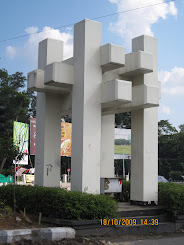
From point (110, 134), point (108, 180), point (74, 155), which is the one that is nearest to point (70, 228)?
point (74, 155)

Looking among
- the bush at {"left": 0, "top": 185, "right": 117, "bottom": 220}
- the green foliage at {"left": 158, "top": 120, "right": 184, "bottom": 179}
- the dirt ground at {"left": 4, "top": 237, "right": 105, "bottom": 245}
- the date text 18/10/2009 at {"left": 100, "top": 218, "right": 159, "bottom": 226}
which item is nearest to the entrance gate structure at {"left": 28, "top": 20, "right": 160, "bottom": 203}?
the bush at {"left": 0, "top": 185, "right": 117, "bottom": 220}

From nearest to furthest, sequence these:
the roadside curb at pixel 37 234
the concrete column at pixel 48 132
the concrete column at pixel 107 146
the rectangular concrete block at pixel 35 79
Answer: the roadside curb at pixel 37 234 → the rectangular concrete block at pixel 35 79 → the concrete column at pixel 48 132 → the concrete column at pixel 107 146

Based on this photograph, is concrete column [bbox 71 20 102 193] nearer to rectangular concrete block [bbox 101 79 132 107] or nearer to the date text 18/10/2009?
rectangular concrete block [bbox 101 79 132 107]

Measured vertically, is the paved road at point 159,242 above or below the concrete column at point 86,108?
below

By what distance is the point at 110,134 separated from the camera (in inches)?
517

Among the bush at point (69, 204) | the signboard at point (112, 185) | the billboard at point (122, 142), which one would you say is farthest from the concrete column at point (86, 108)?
the billboard at point (122, 142)

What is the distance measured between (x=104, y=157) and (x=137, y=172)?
6.61 ft

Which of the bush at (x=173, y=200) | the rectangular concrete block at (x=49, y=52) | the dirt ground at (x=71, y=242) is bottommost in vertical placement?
the dirt ground at (x=71, y=242)

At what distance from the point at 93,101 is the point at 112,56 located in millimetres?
1441

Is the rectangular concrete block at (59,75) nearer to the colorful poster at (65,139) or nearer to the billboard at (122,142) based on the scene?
the colorful poster at (65,139)

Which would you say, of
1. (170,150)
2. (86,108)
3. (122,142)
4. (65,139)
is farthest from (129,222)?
(170,150)

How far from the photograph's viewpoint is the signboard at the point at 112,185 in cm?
1244

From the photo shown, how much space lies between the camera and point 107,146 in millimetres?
13094

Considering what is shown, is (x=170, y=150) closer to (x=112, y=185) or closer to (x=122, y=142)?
(x=122, y=142)
